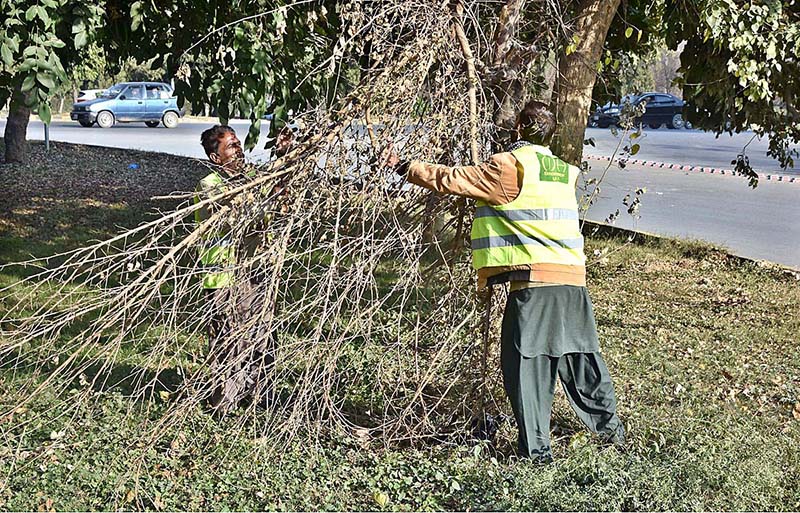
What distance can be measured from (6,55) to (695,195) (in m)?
14.1

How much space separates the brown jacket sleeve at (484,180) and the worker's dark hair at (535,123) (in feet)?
1.00

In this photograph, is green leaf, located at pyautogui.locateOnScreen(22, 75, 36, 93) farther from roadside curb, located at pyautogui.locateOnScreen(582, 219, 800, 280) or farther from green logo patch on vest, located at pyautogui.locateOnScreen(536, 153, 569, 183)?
roadside curb, located at pyautogui.locateOnScreen(582, 219, 800, 280)

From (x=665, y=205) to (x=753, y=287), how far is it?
616 cm

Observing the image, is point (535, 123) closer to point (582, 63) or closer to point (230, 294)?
point (230, 294)

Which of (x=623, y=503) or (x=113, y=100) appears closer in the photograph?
(x=623, y=503)

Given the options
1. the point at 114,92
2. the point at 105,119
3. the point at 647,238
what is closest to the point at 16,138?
the point at 647,238

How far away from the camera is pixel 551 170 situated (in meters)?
4.66

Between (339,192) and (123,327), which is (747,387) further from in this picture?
(123,327)

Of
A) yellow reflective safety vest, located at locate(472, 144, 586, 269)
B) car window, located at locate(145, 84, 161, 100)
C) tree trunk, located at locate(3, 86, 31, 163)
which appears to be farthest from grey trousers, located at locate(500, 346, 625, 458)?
car window, located at locate(145, 84, 161, 100)

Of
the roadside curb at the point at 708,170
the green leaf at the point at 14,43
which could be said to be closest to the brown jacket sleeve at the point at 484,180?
the green leaf at the point at 14,43

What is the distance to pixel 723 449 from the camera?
4.93m

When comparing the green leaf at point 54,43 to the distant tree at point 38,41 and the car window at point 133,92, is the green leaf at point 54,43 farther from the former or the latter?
the car window at point 133,92

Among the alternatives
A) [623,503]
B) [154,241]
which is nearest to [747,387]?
[623,503]

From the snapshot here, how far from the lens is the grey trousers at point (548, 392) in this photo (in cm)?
473
